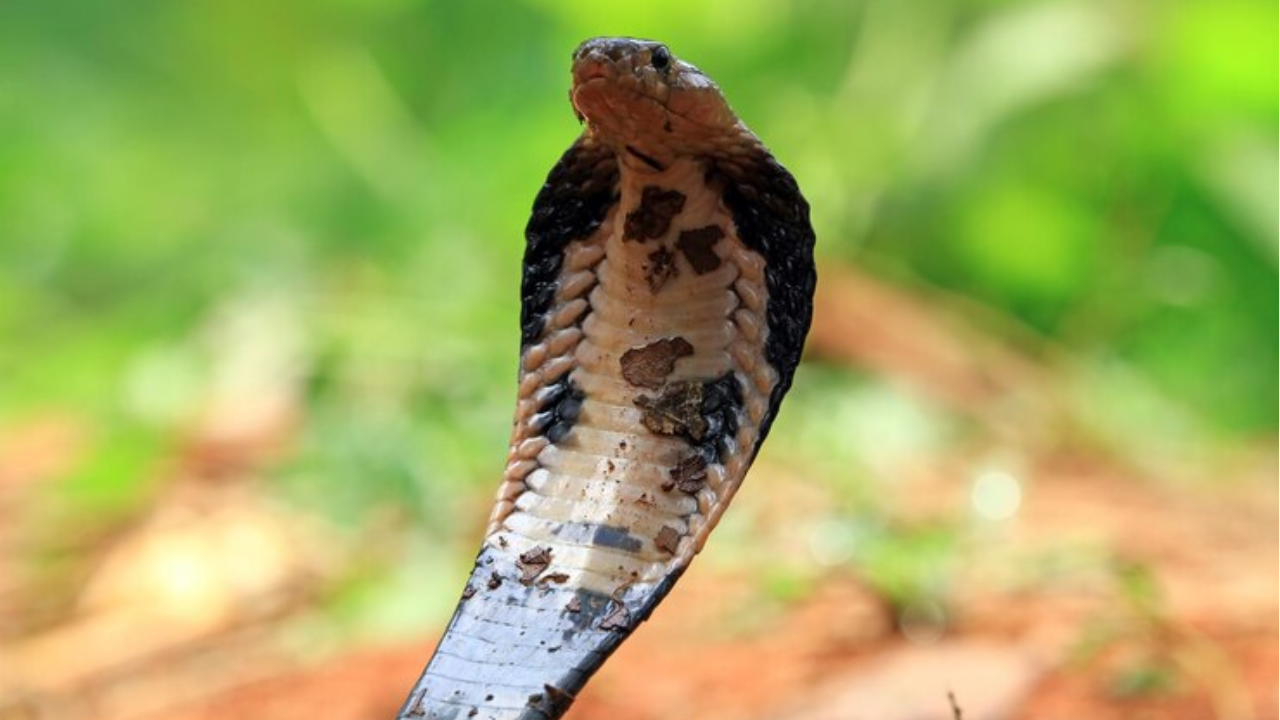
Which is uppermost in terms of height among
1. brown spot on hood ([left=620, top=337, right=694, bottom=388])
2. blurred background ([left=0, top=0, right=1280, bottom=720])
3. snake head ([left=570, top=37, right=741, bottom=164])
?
blurred background ([left=0, top=0, right=1280, bottom=720])

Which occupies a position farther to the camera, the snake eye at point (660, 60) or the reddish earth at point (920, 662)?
the reddish earth at point (920, 662)

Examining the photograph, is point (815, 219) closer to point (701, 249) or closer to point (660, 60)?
point (701, 249)

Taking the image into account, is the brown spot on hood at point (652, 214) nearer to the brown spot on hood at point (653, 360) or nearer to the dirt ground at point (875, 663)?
the brown spot on hood at point (653, 360)

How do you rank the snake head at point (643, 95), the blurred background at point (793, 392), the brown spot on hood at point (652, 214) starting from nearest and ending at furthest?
the snake head at point (643, 95)
the brown spot on hood at point (652, 214)
the blurred background at point (793, 392)

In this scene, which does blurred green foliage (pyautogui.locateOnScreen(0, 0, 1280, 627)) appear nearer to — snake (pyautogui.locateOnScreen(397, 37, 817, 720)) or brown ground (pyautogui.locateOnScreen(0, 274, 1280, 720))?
brown ground (pyautogui.locateOnScreen(0, 274, 1280, 720))

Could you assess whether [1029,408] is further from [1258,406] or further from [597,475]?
[597,475]

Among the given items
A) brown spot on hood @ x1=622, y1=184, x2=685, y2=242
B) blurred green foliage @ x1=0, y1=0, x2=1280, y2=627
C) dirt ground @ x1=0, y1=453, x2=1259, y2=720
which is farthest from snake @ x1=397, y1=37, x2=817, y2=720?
blurred green foliage @ x1=0, y1=0, x2=1280, y2=627

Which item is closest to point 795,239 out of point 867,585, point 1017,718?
point 1017,718

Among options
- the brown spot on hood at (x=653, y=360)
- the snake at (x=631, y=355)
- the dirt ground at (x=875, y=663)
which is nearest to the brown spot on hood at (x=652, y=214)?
the snake at (x=631, y=355)
